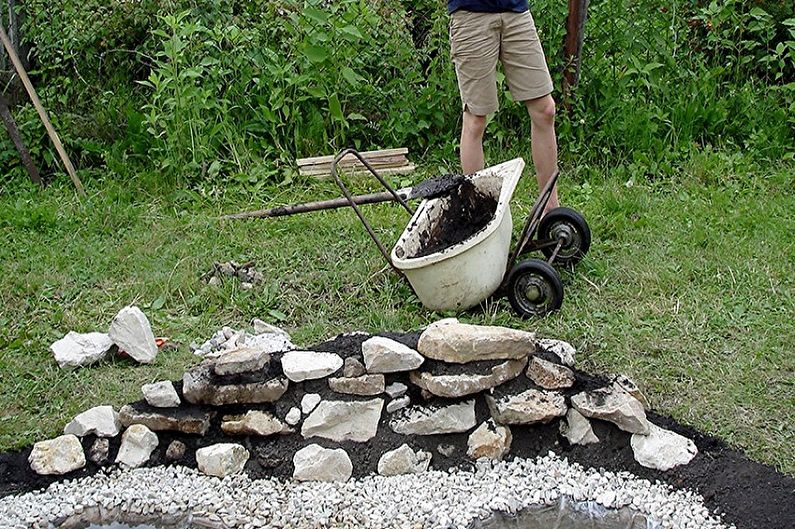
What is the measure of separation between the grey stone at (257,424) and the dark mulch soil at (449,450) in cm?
3

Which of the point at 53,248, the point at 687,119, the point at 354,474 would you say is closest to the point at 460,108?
the point at 687,119

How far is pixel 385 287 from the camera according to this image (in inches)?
180

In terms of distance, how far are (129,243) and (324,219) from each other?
3.43ft

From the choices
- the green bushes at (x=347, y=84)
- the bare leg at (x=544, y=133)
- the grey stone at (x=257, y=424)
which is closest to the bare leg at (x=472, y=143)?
the bare leg at (x=544, y=133)

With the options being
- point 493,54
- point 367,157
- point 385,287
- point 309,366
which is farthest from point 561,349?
point 367,157

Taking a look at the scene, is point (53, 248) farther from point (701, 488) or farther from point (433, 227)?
point (701, 488)

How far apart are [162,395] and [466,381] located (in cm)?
112

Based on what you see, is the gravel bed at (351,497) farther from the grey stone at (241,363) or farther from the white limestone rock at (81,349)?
the white limestone rock at (81,349)

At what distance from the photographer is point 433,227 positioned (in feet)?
14.8

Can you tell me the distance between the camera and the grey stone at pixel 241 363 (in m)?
3.64

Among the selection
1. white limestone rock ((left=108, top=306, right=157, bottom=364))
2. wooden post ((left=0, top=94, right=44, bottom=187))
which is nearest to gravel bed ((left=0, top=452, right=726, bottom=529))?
white limestone rock ((left=108, top=306, right=157, bottom=364))

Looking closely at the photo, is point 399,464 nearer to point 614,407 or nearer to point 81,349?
point 614,407

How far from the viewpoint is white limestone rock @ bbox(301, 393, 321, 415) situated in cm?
365

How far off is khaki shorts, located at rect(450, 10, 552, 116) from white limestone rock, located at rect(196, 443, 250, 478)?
2.15 meters
